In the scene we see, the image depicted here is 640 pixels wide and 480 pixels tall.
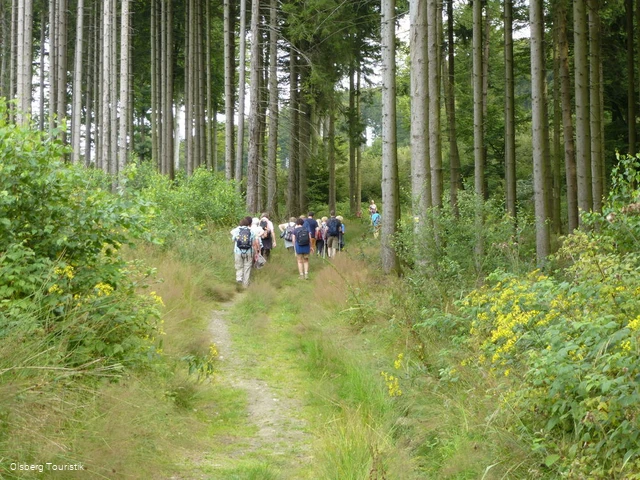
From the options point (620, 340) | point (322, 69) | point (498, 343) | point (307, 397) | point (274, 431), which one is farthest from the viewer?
point (322, 69)

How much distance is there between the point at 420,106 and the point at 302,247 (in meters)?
5.49

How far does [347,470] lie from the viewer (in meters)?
5.63

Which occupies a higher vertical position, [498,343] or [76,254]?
[76,254]

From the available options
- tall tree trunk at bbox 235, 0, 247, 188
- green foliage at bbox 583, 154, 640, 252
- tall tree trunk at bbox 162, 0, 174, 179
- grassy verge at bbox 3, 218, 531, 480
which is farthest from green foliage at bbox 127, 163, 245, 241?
green foliage at bbox 583, 154, 640, 252

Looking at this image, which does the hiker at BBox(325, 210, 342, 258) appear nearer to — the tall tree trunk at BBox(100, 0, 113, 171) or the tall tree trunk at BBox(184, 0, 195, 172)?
the tall tree trunk at BBox(100, 0, 113, 171)

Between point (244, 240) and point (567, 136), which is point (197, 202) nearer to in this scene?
point (244, 240)

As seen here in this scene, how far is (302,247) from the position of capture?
18938 mm

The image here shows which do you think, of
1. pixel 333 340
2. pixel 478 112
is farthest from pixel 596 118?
pixel 333 340

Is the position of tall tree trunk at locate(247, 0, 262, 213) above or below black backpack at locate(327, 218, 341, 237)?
above

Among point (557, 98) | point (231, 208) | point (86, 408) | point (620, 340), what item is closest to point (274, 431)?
point (86, 408)

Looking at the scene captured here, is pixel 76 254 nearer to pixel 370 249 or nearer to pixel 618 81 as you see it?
pixel 370 249

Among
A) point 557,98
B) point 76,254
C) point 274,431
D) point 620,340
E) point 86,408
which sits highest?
point 557,98

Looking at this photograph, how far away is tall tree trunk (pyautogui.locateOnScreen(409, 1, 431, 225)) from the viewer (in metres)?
14.8

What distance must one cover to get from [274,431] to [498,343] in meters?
2.52
